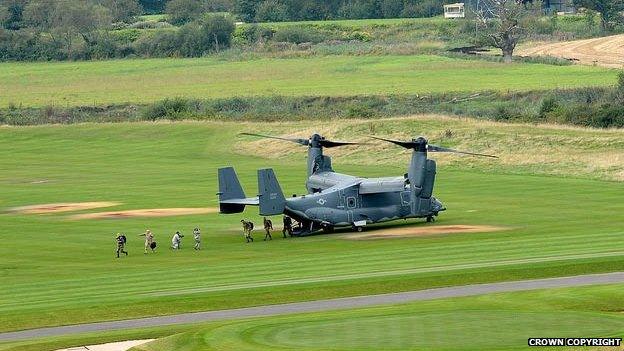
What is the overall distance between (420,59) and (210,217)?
10516 cm

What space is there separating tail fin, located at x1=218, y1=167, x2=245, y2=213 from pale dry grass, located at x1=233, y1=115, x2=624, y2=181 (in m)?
28.8

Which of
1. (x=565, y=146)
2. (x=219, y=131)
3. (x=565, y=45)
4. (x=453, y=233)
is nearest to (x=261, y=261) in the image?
(x=453, y=233)

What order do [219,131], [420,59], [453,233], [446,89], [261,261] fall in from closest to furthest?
[261,261] → [453,233] → [219,131] → [446,89] → [420,59]

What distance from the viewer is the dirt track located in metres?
169

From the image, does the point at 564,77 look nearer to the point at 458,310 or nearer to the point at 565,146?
the point at 565,146

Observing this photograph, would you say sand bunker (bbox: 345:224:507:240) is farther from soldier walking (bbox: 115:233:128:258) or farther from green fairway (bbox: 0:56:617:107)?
green fairway (bbox: 0:56:617:107)

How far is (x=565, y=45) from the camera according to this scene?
193 m

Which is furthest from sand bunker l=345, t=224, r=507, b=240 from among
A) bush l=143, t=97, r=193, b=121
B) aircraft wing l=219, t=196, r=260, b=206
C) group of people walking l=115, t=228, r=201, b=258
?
bush l=143, t=97, r=193, b=121

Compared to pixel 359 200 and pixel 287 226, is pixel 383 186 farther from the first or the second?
pixel 287 226

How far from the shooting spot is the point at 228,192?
72.7 metres

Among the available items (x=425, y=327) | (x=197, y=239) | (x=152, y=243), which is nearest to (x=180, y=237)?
(x=197, y=239)

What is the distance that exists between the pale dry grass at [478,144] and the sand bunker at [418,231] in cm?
2231

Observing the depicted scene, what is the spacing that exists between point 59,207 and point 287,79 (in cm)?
8693

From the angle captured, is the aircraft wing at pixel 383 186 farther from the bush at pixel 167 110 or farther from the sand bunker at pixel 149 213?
the bush at pixel 167 110
